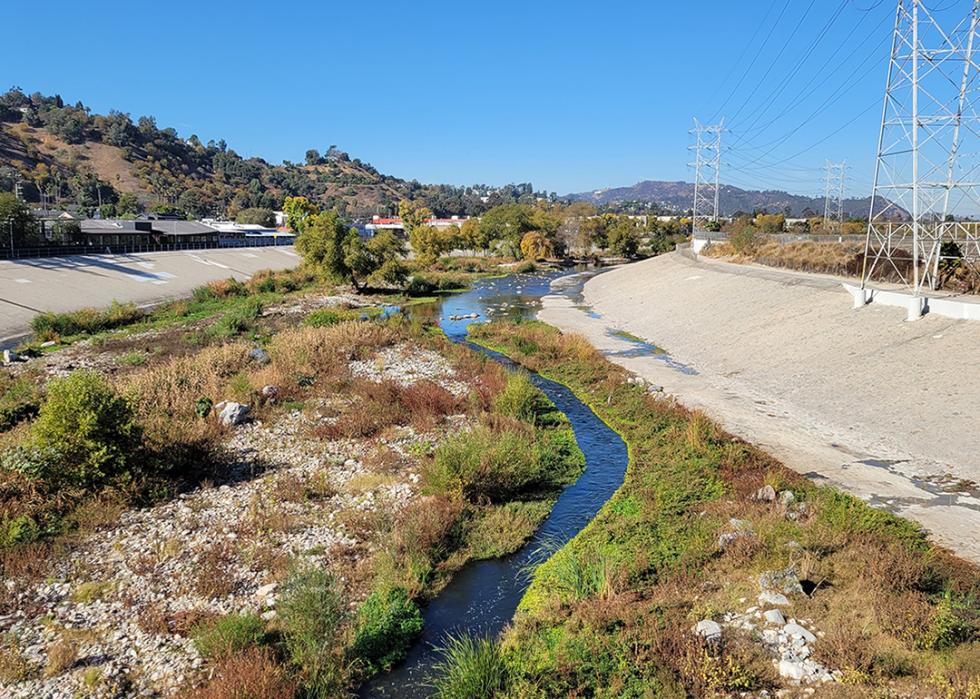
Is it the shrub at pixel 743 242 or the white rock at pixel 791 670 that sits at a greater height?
the shrub at pixel 743 242

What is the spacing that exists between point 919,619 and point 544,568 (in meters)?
6.66

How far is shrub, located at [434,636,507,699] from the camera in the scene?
908 cm

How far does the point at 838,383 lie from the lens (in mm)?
23391

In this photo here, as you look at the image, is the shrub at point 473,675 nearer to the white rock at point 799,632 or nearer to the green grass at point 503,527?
the green grass at point 503,527

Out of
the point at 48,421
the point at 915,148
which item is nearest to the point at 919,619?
the point at 48,421

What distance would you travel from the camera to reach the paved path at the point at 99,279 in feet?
131

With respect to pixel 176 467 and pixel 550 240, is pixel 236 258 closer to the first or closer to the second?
pixel 550 240

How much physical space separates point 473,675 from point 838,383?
1991 cm

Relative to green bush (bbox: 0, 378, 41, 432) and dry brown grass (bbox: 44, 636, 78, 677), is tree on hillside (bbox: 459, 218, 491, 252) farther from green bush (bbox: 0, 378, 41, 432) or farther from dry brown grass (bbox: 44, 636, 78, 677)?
dry brown grass (bbox: 44, 636, 78, 677)

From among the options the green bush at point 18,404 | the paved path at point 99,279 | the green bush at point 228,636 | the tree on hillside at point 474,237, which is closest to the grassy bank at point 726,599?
the green bush at point 228,636

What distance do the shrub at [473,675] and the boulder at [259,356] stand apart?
2087 centimetres

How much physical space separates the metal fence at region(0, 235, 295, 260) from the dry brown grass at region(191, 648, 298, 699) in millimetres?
52601

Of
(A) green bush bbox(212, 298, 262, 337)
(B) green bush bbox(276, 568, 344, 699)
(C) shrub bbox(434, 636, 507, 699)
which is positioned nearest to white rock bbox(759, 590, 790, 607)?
(C) shrub bbox(434, 636, 507, 699)

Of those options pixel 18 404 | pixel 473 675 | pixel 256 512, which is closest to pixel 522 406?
pixel 256 512
